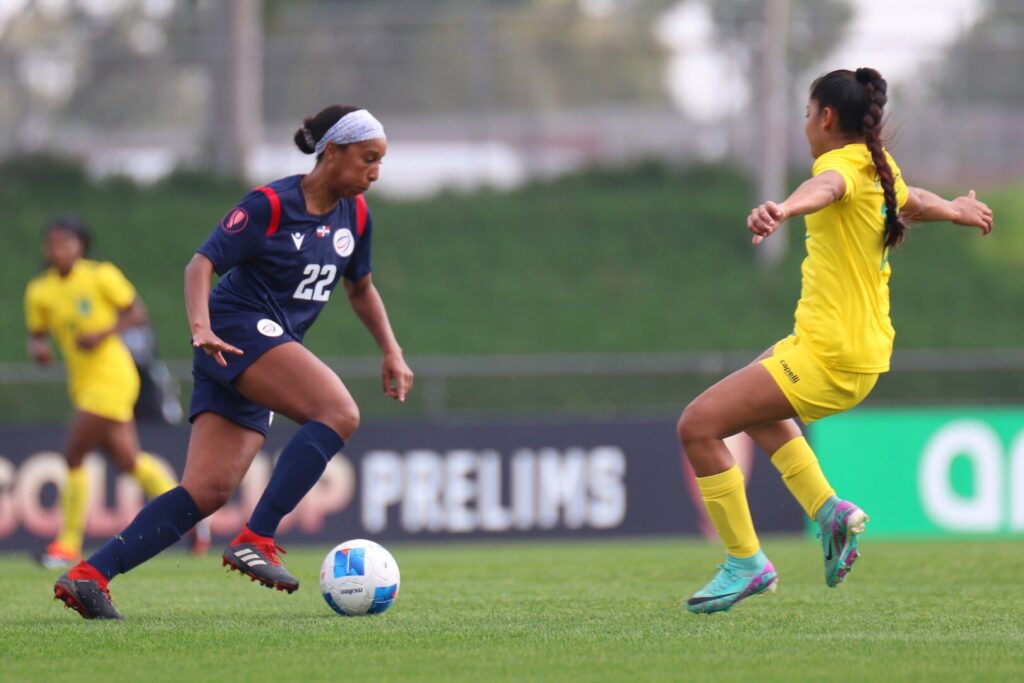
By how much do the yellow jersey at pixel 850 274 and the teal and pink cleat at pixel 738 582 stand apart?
2.89 feet

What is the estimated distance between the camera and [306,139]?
21.7 ft

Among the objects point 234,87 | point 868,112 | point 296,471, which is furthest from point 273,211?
point 234,87

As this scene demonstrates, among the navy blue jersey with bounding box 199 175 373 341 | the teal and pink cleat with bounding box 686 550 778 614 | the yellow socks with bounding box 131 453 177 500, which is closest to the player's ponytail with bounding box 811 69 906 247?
the teal and pink cleat with bounding box 686 550 778 614

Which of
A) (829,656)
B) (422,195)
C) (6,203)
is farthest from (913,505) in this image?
(6,203)

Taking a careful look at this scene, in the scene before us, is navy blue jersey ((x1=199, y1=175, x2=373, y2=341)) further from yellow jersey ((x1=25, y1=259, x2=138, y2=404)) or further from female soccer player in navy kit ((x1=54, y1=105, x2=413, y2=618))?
yellow jersey ((x1=25, y1=259, x2=138, y2=404))

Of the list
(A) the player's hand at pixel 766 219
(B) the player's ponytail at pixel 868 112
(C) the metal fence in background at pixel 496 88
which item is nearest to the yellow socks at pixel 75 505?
(B) the player's ponytail at pixel 868 112

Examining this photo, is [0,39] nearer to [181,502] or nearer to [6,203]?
[6,203]

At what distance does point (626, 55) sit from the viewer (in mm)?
27344

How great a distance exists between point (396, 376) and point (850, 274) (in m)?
2.00

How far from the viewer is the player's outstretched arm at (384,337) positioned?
22.7 ft

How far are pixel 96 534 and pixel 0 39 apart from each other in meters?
16.8

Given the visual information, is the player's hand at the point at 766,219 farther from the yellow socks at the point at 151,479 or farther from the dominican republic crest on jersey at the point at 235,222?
the yellow socks at the point at 151,479

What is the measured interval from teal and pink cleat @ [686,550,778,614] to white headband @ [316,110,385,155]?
224 cm

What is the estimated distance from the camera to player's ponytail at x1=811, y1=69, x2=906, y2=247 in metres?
6.00
